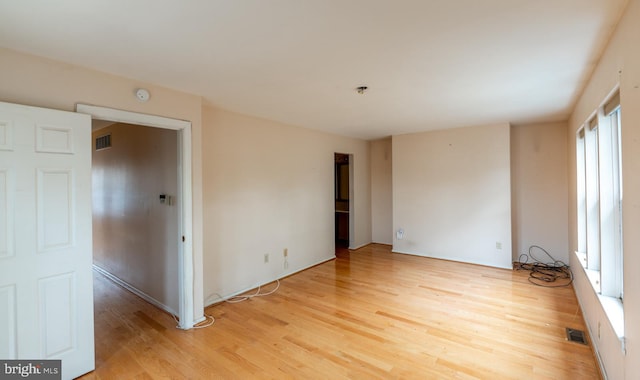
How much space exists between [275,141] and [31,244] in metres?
2.85

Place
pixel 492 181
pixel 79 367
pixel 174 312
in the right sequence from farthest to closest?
pixel 492 181 < pixel 174 312 < pixel 79 367

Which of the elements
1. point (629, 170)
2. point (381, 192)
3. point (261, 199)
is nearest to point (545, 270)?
point (381, 192)

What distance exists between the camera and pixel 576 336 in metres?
2.63

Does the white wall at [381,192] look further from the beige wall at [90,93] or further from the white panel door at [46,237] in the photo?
the white panel door at [46,237]

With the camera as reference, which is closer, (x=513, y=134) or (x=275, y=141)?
(x=275, y=141)

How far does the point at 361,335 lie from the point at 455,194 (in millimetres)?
3357

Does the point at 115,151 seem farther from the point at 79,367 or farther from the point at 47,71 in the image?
the point at 79,367

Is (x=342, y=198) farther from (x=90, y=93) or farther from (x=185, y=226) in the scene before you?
(x=90, y=93)

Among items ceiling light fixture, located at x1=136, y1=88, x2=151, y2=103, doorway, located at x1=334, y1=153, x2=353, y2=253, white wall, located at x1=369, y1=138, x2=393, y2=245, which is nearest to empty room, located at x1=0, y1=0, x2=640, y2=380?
ceiling light fixture, located at x1=136, y1=88, x2=151, y2=103

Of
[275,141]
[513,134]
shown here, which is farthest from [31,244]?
[513,134]

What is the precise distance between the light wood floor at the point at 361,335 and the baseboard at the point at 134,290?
7 cm

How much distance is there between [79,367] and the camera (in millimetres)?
2152

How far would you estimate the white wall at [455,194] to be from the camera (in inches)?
184

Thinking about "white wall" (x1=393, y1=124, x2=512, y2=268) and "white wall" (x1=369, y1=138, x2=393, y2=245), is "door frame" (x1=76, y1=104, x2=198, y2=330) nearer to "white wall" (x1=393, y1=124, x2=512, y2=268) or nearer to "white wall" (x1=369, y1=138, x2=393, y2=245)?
"white wall" (x1=393, y1=124, x2=512, y2=268)
